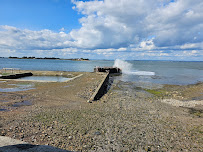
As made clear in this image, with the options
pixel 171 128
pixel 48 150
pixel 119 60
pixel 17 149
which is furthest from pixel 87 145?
pixel 119 60

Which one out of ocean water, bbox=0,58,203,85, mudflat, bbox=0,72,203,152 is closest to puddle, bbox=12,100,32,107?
mudflat, bbox=0,72,203,152

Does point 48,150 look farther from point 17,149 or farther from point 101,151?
point 101,151

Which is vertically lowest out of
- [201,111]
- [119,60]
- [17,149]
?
[201,111]

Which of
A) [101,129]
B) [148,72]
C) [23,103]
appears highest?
[148,72]

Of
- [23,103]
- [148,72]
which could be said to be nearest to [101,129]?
[23,103]

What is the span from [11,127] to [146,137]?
5.30m

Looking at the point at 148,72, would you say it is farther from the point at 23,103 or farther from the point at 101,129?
the point at 101,129

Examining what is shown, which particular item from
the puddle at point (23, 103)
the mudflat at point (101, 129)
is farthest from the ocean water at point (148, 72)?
the puddle at point (23, 103)

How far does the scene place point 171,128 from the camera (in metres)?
6.60

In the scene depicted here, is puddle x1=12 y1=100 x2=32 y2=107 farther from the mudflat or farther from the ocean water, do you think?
the ocean water

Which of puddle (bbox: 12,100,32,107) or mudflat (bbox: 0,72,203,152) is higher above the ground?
puddle (bbox: 12,100,32,107)

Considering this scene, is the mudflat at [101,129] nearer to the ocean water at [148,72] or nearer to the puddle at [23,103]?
the puddle at [23,103]

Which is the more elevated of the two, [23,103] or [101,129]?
[23,103]

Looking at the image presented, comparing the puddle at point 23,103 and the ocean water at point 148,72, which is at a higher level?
the ocean water at point 148,72
